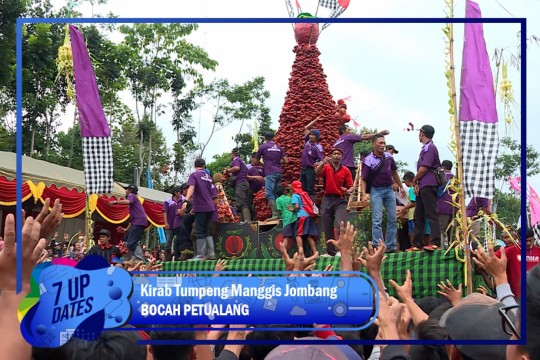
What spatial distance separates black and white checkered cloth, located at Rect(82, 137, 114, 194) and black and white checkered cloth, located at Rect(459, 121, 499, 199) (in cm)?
132

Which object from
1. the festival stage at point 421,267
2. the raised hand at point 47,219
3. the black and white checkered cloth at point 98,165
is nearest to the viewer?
the raised hand at point 47,219

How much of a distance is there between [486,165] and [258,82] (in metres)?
1.23

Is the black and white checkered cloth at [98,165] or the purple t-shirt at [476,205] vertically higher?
the black and white checkered cloth at [98,165]

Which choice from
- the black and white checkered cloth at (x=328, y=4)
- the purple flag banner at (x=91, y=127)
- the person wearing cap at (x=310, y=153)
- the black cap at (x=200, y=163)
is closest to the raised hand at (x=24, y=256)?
the purple flag banner at (x=91, y=127)

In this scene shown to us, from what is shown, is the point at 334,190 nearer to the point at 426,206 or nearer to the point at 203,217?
the point at 426,206

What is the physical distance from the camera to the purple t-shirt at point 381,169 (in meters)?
6.96

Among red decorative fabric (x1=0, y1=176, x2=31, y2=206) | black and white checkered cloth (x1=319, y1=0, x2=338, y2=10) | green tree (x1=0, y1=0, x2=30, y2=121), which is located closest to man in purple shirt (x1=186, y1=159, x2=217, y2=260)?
red decorative fabric (x1=0, y1=176, x2=31, y2=206)

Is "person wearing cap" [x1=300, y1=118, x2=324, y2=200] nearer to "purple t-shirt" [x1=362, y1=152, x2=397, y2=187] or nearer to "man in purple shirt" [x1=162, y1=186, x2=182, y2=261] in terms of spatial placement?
"purple t-shirt" [x1=362, y1=152, x2=397, y2=187]

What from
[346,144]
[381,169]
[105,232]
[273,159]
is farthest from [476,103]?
[105,232]

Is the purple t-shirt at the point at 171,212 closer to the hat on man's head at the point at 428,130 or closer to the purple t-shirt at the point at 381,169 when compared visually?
the purple t-shirt at the point at 381,169

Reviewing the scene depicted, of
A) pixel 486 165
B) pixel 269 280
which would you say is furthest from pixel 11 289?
pixel 486 165

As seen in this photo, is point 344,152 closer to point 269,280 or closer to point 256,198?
point 256,198

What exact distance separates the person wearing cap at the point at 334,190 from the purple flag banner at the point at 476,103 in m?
3.29

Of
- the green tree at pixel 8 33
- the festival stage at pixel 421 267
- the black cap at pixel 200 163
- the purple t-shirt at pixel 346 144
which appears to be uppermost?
the green tree at pixel 8 33
